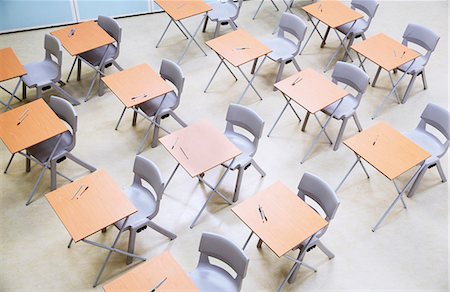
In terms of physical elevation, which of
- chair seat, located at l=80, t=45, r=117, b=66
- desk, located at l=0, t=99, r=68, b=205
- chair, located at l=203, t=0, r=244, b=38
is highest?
chair, located at l=203, t=0, r=244, b=38

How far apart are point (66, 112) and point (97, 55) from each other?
175 centimetres

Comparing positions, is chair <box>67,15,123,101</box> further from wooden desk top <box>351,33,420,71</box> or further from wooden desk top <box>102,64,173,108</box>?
wooden desk top <box>351,33,420,71</box>

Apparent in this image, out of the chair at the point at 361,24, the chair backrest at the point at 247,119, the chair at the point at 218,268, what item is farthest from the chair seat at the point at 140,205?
the chair at the point at 361,24

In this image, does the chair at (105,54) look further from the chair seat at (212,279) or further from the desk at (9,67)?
the chair seat at (212,279)

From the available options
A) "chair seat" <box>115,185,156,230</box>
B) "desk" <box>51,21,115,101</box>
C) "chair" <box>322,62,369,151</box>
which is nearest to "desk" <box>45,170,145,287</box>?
"chair seat" <box>115,185,156,230</box>

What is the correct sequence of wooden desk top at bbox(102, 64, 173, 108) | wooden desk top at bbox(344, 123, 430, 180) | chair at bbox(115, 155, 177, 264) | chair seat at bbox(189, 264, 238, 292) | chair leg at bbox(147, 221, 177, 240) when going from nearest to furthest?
1. chair seat at bbox(189, 264, 238, 292)
2. chair at bbox(115, 155, 177, 264)
3. chair leg at bbox(147, 221, 177, 240)
4. wooden desk top at bbox(344, 123, 430, 180)
5. wooden desk top at bbox(102, 64, 173, 108)

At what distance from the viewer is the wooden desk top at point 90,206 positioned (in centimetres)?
493

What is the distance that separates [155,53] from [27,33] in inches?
88.0

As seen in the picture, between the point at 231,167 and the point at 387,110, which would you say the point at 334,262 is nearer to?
the point at 231,167

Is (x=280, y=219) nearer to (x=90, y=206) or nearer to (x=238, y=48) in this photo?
(x=90, y=206)

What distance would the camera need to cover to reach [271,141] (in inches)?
278

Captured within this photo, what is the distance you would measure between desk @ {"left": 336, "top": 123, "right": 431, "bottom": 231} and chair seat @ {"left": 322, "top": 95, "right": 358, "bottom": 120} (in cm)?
64

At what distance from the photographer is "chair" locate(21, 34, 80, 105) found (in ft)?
23.0

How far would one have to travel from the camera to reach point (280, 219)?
5.14 meters
